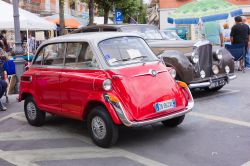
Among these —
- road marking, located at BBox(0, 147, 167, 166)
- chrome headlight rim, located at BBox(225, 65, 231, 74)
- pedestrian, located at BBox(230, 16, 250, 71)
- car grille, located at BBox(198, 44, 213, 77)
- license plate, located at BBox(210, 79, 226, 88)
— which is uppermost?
pedestrian, located at BBox(230, 16, 250, 71)

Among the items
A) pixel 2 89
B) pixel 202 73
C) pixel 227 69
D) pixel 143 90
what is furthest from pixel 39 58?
pixel 227 69

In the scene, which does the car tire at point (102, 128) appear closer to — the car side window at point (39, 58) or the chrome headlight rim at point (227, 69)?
the car side window at point (39, 58)

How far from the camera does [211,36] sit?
15500mm

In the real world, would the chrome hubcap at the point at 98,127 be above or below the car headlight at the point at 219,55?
below

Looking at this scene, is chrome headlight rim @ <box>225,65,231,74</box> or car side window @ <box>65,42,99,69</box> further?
chrome headlight rim @ <box>225,65,231,74</box>

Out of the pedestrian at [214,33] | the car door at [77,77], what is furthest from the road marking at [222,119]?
the pedestrian at [214,33]

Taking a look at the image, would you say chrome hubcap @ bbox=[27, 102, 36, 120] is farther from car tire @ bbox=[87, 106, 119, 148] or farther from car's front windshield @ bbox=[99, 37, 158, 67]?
car's front windshield @ bbox=[99, 37, 158, 67]

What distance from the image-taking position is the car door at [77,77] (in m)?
6.02

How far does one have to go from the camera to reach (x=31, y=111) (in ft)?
24.4

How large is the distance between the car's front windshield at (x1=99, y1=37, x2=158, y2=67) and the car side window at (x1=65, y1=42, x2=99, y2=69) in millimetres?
209

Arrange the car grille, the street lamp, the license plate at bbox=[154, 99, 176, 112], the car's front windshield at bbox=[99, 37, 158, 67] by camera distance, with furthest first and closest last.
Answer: the street lamp, the car grille, the car's front windshield at bbox=[99, 37, 158, 67], the license plate at bbox=[154, 99, 176, 112]

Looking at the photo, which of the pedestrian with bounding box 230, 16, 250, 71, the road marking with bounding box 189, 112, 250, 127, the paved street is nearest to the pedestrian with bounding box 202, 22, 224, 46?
the pedestrian with bounding box 230, 16, 250, 71

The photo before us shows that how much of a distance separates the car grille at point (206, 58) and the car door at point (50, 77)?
374 cm

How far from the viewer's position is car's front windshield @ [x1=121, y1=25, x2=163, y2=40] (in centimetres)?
1076
